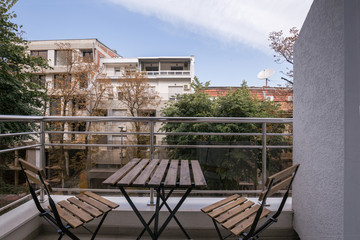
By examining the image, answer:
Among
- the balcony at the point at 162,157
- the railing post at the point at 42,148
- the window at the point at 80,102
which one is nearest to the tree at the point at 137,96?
the window at the point at 80,102

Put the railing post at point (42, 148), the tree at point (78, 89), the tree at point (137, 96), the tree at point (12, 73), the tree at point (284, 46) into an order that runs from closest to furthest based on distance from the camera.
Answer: the railing post at point (42, 148)
the tree at point (12, 73)
the tree at point (284, 46)
the tree at point (78, 89)
the tree at point (137, 96)

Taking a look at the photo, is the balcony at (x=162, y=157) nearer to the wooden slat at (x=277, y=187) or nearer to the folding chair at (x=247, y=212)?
the folding chair at (x=247, y=212)

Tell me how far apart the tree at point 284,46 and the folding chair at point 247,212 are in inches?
382

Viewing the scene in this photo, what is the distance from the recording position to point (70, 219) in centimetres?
182

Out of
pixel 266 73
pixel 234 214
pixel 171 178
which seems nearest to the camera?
pixel 171 178

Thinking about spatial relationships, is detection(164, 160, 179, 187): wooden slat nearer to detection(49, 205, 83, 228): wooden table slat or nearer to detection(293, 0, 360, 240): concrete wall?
detection(49, 205, 83, 228): wooden table slat

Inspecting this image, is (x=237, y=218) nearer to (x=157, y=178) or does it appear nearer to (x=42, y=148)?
(x=157, y=178)

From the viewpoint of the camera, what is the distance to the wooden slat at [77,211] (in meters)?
1.82

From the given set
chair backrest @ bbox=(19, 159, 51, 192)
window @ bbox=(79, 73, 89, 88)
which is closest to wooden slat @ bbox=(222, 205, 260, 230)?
chair backrest @ bbox=(19, 159, 51, 192)

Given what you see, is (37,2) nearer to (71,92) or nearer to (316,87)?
(316,87)

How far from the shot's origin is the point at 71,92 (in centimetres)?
1734

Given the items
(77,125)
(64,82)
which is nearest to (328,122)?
(77,125)

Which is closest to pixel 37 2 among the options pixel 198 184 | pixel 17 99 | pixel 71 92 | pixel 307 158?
pixel 17 99

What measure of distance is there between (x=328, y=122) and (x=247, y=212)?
3.42 ft
